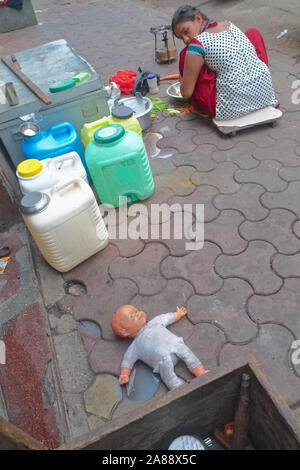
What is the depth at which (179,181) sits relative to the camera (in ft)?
9.96

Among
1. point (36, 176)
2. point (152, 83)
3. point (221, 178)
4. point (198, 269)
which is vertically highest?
point (36, 176)

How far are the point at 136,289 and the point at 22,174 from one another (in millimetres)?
1071

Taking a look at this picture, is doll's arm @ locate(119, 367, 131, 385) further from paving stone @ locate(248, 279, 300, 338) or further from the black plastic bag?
the black plastic bag

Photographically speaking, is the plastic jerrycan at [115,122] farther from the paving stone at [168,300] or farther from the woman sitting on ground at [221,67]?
the paving stone at [168,300]

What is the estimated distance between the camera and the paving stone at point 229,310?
196cm

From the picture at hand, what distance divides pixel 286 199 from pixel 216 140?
1061mm

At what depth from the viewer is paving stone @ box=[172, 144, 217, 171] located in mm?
3127

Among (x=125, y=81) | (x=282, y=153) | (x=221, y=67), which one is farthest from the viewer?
(x=125, y=81)

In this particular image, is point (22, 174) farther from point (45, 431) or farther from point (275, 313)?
point (275, 313)

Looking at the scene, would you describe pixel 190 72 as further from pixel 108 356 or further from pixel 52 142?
pixel 108 356

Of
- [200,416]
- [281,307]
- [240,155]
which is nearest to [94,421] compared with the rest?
[200,416]

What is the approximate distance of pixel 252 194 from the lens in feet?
9.07

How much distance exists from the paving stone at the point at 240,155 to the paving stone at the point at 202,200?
0.40 m

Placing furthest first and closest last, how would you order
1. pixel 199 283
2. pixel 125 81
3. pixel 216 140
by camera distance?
1. pixel 125 81
2. pixel 216 140
3. pixel 199 283
